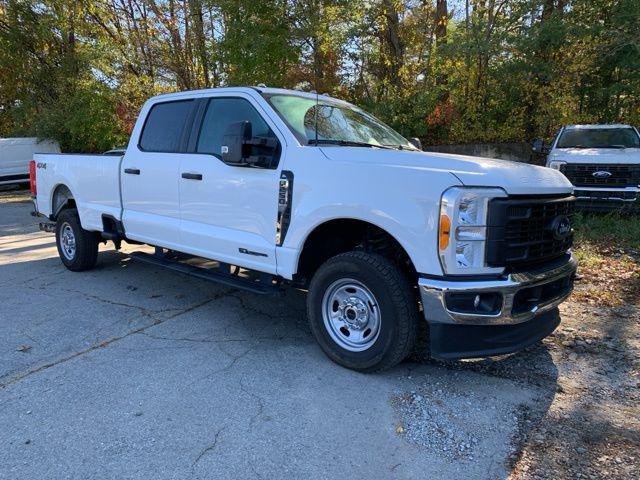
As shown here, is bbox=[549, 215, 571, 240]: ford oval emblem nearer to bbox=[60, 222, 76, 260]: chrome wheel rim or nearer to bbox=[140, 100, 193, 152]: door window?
bbox=[140, 100, 193, 152]: door window

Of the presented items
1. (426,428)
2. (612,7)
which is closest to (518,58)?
(612,7)

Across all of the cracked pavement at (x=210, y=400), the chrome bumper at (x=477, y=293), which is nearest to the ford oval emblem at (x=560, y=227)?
the chrome bumper at (x=477, y=293)

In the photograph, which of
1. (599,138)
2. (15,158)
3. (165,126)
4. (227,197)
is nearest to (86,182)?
(165,126)

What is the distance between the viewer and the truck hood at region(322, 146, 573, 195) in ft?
10.8

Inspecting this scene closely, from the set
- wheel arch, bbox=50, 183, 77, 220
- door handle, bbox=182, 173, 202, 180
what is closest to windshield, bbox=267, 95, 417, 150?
door handle, bbox=182, 173, 202, 180

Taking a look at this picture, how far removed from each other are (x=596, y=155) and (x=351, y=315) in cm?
779

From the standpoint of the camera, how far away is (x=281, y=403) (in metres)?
3.43

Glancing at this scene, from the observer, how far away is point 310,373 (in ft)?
12.7

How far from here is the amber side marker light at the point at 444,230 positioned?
126 inches

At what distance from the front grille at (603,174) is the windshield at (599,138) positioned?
0.91 metres

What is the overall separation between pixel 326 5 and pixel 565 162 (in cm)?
859

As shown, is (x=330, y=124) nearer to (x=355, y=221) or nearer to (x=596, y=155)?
(x=355, y=221)

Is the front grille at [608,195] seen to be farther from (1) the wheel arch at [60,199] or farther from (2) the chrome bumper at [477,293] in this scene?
(1) the wheel arch at [60,199]

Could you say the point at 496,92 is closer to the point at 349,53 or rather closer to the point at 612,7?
the point at 612,7
